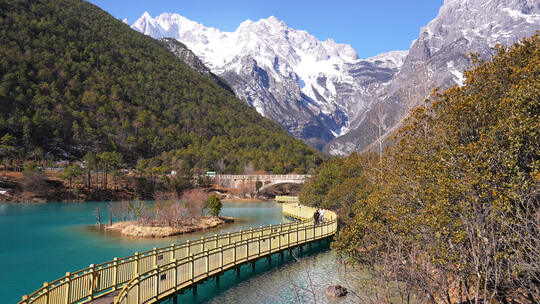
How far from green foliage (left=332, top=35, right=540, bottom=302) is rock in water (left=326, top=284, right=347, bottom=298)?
4.39m

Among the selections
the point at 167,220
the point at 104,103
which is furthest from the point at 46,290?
the point at 104,103

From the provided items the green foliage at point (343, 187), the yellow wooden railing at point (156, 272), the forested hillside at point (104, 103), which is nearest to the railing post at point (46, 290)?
the yellow wooden railing at point (156, 272)

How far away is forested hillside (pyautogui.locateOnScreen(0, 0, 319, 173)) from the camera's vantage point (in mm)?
109562

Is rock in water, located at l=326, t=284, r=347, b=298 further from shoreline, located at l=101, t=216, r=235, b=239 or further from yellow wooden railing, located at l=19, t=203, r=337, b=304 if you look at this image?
shoreline, located at l=101, t=216, r=235, b=239

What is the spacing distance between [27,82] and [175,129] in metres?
51.1

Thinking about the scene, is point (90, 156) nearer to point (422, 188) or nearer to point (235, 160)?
point (235, 160)

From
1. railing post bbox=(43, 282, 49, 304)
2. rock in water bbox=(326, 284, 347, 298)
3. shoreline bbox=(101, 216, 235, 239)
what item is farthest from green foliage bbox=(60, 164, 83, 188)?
railing post bbox=(43, 282, 49, 304)

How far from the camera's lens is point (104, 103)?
13600 cm

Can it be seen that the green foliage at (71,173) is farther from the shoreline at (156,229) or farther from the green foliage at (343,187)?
the green foliage at (343,187)

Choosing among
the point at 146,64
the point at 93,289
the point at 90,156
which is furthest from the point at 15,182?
the point at 146,64

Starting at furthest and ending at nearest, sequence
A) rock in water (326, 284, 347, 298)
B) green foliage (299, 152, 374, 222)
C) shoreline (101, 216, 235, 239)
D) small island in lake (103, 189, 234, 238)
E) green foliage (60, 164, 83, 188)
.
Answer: green foliage (60, 164, 83, 188) < small island in lake (103, 189, 234, 238) < shoreline (101, 216, 235, 239) < green foliage (299, 152, 374, 222) < rock in water (326, 284, 347, 298)

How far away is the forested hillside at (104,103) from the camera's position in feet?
359

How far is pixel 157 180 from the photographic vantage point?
315ft

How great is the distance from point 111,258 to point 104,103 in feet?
401
